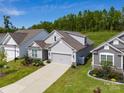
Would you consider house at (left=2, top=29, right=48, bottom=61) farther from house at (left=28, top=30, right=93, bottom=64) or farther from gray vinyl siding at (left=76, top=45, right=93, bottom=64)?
gray vinyl siding at (left=76, top=45, right=93, bottom=64)

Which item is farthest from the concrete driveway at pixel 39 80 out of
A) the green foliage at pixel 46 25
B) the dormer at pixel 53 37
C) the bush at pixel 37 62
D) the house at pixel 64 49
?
the green foliage at pixel 46 25

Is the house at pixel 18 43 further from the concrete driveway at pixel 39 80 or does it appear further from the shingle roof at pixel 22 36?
the concrete driveway at pixel 39 80

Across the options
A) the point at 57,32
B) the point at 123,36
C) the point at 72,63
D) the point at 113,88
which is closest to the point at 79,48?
the point at 72,63

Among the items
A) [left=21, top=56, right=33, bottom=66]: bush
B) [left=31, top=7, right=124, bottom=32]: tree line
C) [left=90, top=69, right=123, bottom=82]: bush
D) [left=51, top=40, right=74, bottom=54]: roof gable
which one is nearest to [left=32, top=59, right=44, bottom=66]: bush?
[left=21, top=56, right=33, bottom=66]: bush

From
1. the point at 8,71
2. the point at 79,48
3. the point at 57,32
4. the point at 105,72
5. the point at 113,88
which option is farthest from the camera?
the point at 57,32

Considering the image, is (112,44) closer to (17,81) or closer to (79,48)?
(79,48)

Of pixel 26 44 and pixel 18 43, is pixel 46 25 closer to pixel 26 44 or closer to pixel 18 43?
pixel 26 44

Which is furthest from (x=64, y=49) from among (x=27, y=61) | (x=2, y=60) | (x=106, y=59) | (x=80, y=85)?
(x=80, y=85)
